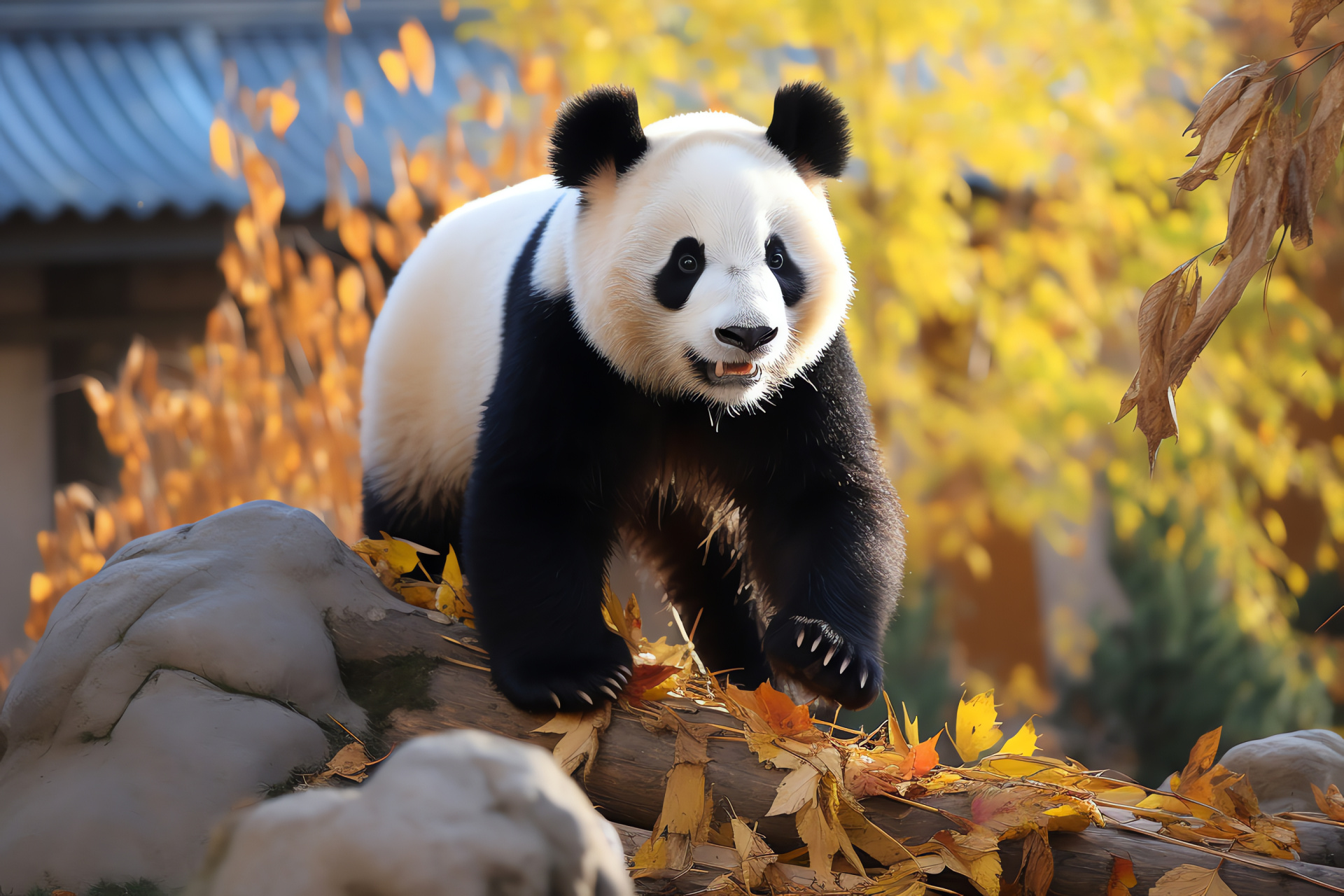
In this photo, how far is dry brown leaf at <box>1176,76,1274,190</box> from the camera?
1480 mm

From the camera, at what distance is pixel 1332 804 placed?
1.87 m

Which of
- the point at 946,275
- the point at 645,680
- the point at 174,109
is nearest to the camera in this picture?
the point at 645,680

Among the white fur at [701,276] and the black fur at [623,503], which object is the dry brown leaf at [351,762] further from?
the white fur at [701,276]

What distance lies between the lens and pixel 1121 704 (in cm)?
537

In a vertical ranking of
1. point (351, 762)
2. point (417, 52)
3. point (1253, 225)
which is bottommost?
point (351, 762)

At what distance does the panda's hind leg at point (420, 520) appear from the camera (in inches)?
97.3

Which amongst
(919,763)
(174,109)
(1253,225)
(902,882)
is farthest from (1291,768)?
(174,109)

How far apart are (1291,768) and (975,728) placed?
735 mm

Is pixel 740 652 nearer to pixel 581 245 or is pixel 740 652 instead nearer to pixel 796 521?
pixel 796 521

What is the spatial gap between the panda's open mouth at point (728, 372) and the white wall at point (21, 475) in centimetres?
477

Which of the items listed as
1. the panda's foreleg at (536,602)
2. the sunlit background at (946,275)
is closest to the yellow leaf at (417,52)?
the sunlit background at (946,275)

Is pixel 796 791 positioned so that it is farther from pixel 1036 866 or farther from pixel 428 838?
pixel 428 838

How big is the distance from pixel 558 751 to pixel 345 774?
12.8 inches

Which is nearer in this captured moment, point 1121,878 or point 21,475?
point 1121,878
